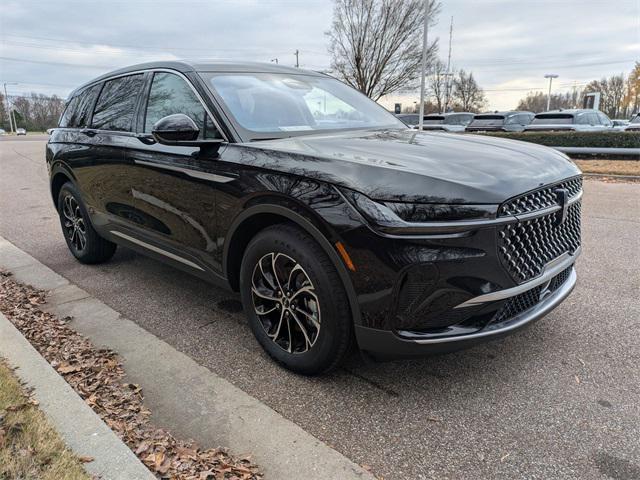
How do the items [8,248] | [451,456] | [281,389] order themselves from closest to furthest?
[451,456], [281,389], [8,248]

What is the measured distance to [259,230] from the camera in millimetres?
2951

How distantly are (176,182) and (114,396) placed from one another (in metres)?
1.43

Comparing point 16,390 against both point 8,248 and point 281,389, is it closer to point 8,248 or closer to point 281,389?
point 281,389

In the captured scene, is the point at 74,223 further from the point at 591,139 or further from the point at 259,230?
the point at 591,139

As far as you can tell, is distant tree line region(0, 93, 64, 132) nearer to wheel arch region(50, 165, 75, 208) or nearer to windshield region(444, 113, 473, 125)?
windshield region(444, 113, 473, 125)

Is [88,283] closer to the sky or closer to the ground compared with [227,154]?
closer to the ground

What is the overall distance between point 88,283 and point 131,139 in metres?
1.59

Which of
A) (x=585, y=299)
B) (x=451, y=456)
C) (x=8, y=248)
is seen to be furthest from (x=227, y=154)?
(x=8, y=248)

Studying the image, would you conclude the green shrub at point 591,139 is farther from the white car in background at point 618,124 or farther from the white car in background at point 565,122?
the white car in background at point 618,124

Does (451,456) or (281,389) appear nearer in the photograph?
(451,456)

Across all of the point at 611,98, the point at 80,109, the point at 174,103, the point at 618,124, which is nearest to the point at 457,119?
the point at 618,124

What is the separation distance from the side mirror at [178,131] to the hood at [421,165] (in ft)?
1.17

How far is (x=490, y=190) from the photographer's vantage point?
2.22 metres

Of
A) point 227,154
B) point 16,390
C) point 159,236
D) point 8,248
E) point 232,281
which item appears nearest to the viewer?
point 16,390
